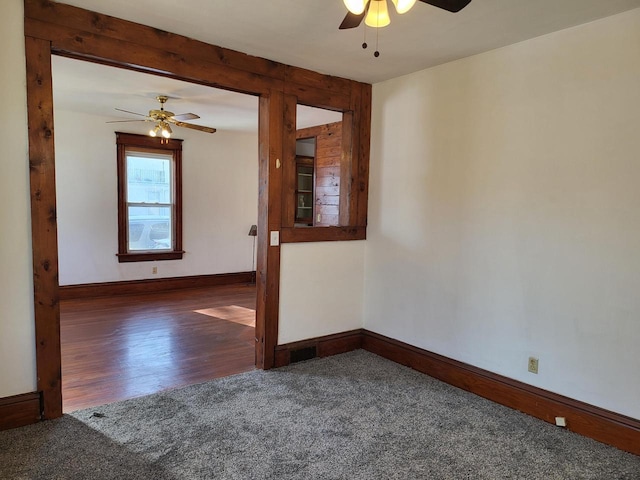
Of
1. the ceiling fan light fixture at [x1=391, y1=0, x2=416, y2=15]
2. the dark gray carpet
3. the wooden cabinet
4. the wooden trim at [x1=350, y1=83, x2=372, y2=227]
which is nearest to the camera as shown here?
the ceiling fan light fixture at [x1=391, y1=0, x2=416, y2=15]

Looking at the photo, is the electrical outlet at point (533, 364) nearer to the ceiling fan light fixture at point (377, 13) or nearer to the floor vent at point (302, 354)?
the floor vent at point (302, 354)

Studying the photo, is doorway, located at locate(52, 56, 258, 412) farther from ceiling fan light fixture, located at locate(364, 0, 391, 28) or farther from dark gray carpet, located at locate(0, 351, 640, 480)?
ceiling fan light fixture, located at locate(364, 0, 391, 28)

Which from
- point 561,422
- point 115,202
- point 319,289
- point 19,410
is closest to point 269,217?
point 319,289

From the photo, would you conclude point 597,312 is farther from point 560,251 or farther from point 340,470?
point 340,470

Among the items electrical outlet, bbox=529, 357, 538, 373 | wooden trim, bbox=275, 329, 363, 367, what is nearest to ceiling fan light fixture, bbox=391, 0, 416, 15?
electrical outlet, bbox=529, 357, 538, 373

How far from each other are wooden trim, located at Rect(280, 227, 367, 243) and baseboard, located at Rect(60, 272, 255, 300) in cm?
384

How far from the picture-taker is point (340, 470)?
212cm

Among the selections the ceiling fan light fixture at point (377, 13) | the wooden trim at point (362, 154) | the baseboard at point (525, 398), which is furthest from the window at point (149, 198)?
the ceiling fan light fixture at point (377, 13)

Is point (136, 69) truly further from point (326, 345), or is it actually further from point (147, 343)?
point (326, 345)

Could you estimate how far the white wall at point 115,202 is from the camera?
19.0 feet

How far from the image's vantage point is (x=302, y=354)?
12.0 feet

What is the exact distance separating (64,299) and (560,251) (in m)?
6.04

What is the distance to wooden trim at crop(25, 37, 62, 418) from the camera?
2400 millimetres

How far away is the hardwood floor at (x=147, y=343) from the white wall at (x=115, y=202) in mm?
663
